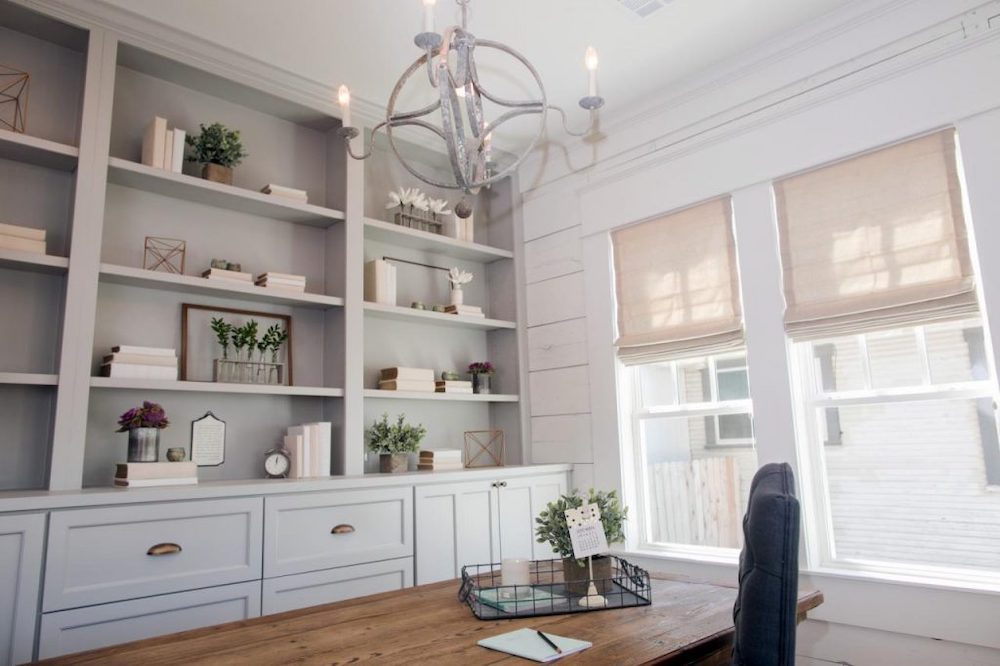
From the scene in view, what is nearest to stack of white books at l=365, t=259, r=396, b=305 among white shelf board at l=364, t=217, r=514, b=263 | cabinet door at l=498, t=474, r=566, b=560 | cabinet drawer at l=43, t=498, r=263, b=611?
white shelf board at l=364, t=217, r=514, b=263

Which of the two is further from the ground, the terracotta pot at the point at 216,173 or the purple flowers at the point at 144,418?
the terracotta pot at the point at 216,173

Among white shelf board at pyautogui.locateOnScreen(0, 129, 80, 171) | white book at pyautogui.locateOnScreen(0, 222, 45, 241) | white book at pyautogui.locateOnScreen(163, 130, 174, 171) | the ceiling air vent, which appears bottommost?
white book at pyautogui.locateOnScreen(0, 222, 45, 241)

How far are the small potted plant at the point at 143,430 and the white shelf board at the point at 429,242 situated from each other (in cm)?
151

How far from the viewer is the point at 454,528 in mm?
3457

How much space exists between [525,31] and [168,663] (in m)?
2.87

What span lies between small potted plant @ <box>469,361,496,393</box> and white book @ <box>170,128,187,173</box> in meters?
1.99

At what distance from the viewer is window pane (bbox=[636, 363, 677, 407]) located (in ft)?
12.6

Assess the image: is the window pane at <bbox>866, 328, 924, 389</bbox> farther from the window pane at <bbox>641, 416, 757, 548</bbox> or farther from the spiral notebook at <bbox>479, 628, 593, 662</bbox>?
the spiral notebook at <bbox>479, 628, 593, 662</bbox>

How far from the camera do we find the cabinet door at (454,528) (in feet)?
10.9

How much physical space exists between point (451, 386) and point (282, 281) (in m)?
1.19

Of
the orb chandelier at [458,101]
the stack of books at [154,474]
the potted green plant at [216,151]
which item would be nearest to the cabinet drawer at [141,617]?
the stack of books at [154,474]

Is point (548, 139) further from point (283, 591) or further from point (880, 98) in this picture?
point (283, 591)

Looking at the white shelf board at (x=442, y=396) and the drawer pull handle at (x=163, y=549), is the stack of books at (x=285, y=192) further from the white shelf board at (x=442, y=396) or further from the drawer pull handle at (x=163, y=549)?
the drawer pull handle at (x=163, y=549)

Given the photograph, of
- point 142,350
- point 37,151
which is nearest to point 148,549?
point 142,350
